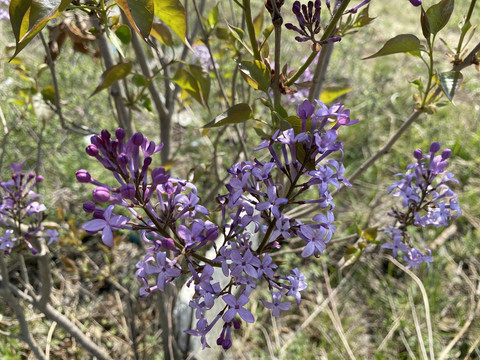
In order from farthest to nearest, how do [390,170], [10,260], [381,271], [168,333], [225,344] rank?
[390,170] → [381,271] → [10,260] → [168,333] → [225,344]

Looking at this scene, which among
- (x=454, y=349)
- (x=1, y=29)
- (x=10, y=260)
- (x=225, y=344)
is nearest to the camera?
(x=225, y=344)

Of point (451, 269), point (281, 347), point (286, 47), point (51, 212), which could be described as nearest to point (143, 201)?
point (281, 347)

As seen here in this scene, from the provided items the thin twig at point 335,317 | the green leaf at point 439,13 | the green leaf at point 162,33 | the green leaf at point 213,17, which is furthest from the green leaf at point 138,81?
the thin twig at point 335,317

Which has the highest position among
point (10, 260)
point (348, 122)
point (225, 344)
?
point (348, 122)

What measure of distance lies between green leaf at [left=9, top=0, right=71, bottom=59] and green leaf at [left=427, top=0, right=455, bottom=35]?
0.66 metres

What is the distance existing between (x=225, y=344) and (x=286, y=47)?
11.9ft

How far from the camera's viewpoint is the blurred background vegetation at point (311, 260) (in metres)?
2.02

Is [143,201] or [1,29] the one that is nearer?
[143,201]

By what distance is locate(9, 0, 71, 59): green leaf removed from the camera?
1.66ft

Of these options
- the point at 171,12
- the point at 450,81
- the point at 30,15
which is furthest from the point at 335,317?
Result: the point at 30,15

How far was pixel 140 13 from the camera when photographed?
0.57m

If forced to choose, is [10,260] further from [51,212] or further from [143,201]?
[143,201]

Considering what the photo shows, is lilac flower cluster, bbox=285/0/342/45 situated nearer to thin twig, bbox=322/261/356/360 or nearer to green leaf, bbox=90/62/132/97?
green leaf, bbox=90/62/132/97

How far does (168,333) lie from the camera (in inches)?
64.2
